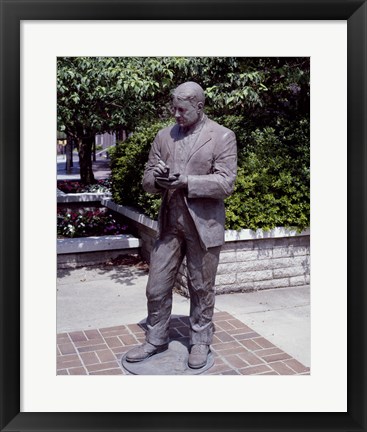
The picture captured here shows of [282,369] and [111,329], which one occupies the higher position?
[111,329]

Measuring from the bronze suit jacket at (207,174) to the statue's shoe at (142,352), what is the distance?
1087 mm

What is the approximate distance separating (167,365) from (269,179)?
3582mm

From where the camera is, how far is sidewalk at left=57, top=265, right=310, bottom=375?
4539mm

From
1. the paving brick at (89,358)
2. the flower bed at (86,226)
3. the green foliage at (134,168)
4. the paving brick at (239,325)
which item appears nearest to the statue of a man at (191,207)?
the paving brick at (89,358)

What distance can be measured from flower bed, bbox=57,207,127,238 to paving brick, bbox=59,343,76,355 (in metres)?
4.19

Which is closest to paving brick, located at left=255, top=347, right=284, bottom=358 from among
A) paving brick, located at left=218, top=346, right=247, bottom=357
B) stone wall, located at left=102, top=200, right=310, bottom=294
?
paving brick, located at left=218, top=346, right=247, bottom=357

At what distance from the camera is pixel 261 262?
276 inches
